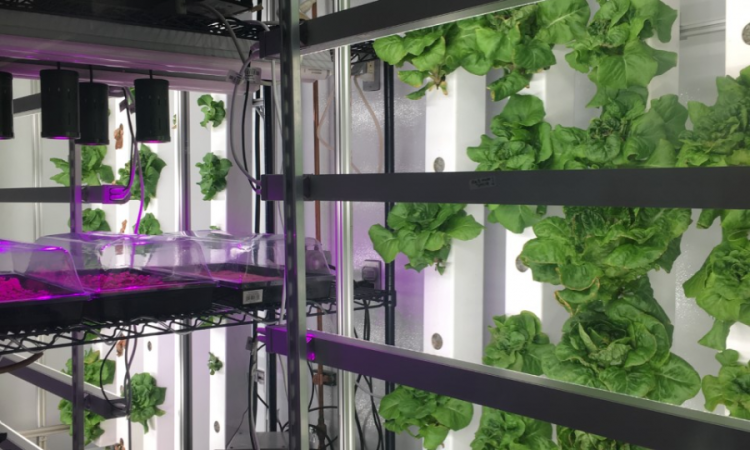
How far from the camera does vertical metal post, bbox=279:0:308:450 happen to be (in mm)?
1182

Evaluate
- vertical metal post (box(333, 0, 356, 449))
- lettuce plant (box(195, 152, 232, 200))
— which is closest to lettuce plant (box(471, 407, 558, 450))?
vertical metal post (box(333, 0, 356, 449))

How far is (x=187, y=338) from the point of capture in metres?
2.60

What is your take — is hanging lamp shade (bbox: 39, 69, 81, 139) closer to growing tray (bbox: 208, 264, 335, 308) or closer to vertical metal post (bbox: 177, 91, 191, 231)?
growing tray (bbox: 208, 264, 335, 308)

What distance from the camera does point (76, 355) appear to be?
194 cm

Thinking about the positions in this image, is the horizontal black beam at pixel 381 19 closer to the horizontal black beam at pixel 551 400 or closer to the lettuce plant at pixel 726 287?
the horizontal black beam at pixel 551 400

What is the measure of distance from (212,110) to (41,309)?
145 centimetres

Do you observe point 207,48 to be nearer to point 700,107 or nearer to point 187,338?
point 700,107

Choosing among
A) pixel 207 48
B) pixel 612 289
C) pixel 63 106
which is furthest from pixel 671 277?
pixel 63 106

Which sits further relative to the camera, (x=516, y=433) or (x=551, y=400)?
(x=516, y=433)

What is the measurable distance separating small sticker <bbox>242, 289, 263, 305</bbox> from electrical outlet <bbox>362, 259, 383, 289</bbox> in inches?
27.8

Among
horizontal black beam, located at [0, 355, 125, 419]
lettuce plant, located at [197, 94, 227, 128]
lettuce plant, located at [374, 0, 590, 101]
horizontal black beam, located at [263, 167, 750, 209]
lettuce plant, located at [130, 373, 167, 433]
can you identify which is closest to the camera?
horizontal black beam, located at [263, 167, 750, 209]

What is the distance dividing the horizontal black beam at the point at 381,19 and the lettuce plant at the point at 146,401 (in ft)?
6.72

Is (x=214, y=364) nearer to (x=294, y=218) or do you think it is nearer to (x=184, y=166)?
(x=184, y=166)

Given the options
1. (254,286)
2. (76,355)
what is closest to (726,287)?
(254,286)
